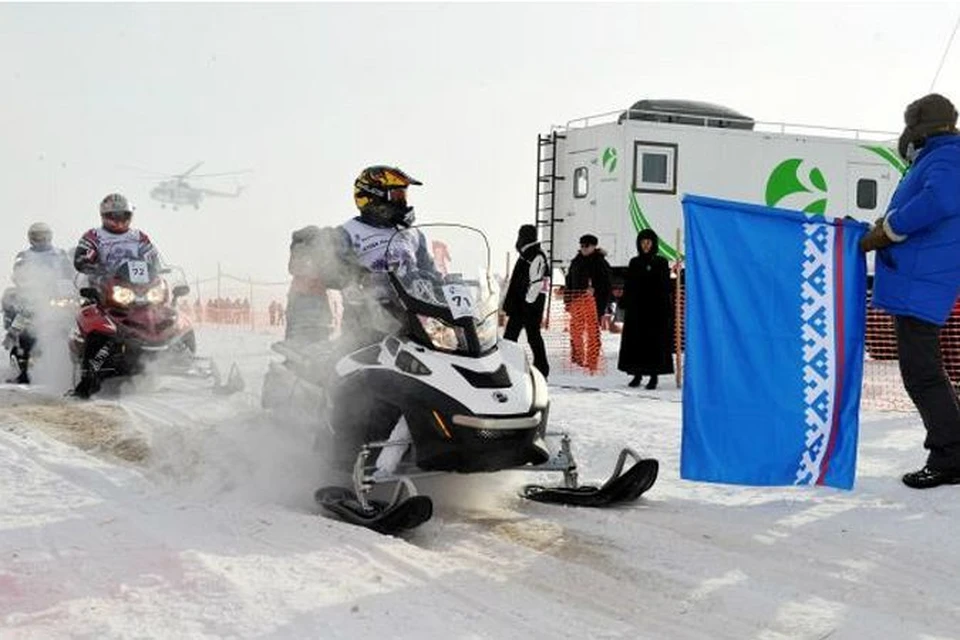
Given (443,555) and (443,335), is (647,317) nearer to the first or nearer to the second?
(443,335)

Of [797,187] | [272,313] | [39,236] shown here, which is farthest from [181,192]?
[797,187]

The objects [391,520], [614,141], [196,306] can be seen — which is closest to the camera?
[391,520]

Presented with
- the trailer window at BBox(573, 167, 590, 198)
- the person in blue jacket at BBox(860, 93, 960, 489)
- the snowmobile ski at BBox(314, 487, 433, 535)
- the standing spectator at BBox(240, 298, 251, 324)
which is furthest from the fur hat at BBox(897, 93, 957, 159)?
the standing spectator at BBox(240, 298, 251, 324)

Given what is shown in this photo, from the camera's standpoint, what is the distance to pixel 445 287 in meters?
4.99

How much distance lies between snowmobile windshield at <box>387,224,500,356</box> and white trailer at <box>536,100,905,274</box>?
42.2 ft

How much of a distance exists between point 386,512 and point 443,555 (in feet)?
1.20

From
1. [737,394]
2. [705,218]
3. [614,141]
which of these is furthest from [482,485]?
[614,141]

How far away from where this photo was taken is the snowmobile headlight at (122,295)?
33.2ft

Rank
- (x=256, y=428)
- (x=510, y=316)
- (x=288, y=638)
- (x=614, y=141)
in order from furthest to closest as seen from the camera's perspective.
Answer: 1. (x=614, y=141)
2. (x=510, y=316)
3. (x=256, y=428)
4. (x=288, y=638)

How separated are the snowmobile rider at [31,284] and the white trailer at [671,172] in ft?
32.1

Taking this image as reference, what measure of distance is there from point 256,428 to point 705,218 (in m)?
2.96

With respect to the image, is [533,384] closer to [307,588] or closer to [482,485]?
[482,485]

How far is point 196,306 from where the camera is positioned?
21703 mm

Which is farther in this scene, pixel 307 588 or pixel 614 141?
pixel 614 141
